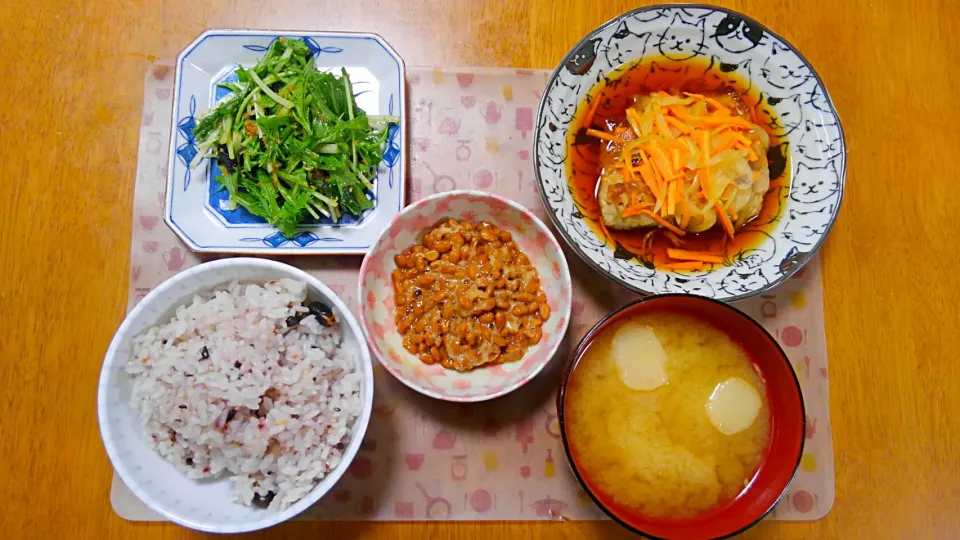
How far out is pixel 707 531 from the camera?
1405 mm

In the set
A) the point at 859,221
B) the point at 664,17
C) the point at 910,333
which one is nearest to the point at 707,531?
the point at 910,333

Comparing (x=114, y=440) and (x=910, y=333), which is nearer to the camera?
(x=114, y=440)

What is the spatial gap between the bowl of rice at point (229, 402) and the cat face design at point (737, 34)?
1.19 meters

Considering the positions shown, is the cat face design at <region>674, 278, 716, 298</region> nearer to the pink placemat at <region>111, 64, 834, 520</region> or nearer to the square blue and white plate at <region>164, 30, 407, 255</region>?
the pink placemat at <region>111, 64, 834, 520</region>

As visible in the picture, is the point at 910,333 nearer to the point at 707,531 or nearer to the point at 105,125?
the point at 707,531

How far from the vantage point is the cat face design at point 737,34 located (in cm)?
161

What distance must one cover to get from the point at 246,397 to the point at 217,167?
690 mm

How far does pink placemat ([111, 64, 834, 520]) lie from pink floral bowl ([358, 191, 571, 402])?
0.13 metres

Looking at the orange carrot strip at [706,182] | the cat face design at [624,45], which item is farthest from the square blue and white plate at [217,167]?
the orange carrot strip at [706,182]

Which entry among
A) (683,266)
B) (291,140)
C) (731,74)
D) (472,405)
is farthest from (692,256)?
(291,140)

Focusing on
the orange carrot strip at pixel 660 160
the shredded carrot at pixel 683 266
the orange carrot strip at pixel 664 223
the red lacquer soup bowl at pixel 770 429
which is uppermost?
the orange carrot strip at pixel 660 160

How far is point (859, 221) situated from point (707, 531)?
3.36ft

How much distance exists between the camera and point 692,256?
1.62 meters

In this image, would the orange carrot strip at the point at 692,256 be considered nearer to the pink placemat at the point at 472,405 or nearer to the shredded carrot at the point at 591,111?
the pink placemat at the point at 472,405
